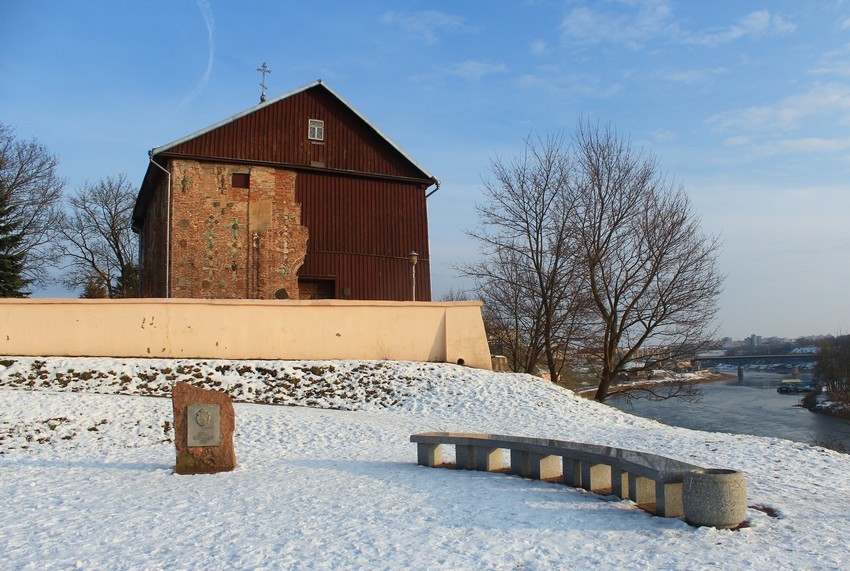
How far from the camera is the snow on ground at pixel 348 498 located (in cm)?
479

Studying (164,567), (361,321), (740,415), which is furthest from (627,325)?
(164,567)

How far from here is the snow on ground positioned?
188 inches

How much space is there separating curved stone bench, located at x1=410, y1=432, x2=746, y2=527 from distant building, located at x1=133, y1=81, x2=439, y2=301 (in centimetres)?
1324

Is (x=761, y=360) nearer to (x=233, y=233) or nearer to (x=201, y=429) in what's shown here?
(x=233, y=233)

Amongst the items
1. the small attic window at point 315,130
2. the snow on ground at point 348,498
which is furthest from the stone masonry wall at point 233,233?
the snow on ground at point 348,498

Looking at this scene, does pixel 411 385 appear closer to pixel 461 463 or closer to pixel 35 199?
pixel 461 463

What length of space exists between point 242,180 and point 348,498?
15.8 metres

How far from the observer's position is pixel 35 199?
1294 inches

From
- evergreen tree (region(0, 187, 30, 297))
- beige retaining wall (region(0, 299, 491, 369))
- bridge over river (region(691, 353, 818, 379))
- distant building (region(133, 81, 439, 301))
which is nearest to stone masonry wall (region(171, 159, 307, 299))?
distant building (region(133, 81, 439, 301))

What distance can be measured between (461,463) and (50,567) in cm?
461

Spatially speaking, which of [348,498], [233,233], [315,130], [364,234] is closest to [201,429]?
[348,498]

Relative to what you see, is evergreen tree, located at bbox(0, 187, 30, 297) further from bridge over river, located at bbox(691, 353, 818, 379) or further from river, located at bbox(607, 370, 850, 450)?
bridge over river, located at bbox(691, 353, 818, 379)

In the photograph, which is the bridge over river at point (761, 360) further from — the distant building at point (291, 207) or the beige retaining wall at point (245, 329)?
the beige retaining wall at point (245, 329)

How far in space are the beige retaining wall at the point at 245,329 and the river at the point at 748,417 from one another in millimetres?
8455
